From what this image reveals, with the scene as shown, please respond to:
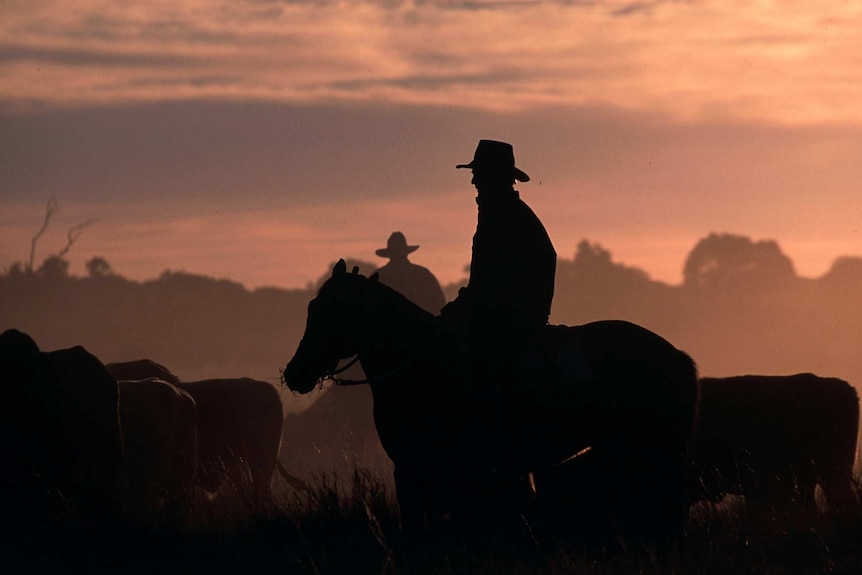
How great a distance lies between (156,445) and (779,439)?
541 cm

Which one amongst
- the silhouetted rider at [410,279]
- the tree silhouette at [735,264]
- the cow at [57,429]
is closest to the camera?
the cow at [57,429]

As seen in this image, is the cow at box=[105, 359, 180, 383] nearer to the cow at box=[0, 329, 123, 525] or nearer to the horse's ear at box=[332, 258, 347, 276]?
the cow at box=[0, 329, 123, 525]

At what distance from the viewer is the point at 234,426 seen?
13.0 m

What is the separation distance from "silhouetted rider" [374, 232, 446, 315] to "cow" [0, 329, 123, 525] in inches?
408

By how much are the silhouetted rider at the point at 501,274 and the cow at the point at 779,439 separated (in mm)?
2597

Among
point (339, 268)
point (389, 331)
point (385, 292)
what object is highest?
point (339, 268)

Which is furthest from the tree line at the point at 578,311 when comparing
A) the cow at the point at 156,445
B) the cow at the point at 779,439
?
the cow at the point at 779,439

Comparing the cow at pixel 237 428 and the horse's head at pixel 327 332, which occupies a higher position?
the horse's head at pixel 327 332

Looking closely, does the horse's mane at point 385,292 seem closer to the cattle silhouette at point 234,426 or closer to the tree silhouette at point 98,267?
the cattle silhouette at point 234,426

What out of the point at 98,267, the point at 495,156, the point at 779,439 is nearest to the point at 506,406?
the point at 495,156

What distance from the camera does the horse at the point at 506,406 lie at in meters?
8.15

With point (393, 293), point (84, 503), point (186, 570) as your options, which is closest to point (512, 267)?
point (393, 293)

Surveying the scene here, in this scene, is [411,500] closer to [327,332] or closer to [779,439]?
[327,332]

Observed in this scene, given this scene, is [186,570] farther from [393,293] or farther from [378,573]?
[393,293]
